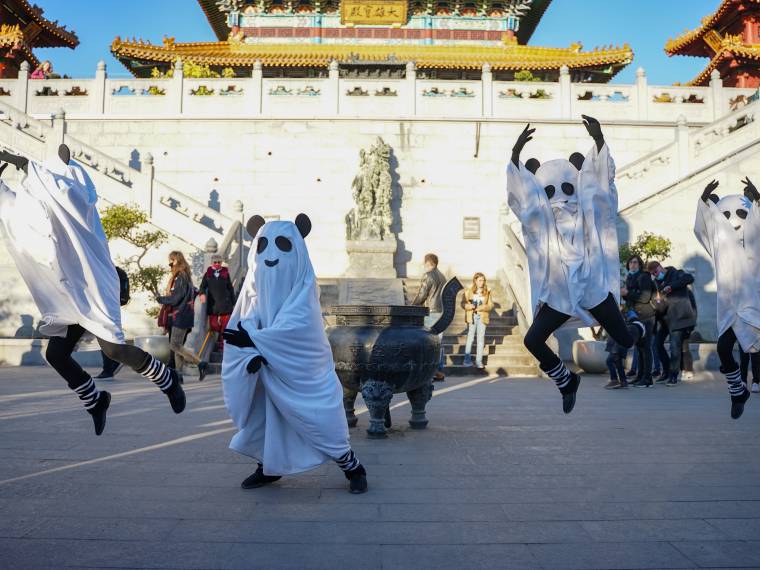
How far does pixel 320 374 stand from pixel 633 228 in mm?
14460

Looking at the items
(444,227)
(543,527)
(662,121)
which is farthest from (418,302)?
(662,121)

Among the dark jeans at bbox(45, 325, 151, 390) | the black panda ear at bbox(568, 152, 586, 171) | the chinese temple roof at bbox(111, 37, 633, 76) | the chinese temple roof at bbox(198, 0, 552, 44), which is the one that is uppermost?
the chinese temple roof at bbox(198, 0, 552, 44)

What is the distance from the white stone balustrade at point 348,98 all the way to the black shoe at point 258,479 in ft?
55.5

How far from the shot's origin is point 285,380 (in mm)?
4348

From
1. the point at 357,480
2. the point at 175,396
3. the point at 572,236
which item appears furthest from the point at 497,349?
the point at 357,480

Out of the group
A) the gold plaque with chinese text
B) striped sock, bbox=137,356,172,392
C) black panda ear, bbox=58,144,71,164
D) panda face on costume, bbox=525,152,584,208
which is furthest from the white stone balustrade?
striped sock, bbox=137,356,172,392

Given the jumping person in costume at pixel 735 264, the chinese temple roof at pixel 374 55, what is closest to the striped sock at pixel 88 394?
the jumping person in costume at pixel 735 264

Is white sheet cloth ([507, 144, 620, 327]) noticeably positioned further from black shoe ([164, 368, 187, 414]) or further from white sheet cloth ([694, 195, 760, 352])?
black shoe ([164, 368, 187, 414])

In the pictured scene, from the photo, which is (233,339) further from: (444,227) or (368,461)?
(444,227)

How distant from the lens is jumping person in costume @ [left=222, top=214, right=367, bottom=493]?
4.31 m

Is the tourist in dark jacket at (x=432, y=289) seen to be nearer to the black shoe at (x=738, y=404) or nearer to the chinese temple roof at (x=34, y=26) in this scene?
the black shoe at (x=738, y=404)

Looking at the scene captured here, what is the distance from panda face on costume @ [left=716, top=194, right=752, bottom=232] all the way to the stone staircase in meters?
5.78

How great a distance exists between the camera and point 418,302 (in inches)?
440

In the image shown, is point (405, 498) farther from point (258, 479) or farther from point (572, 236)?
point (572, 236)
